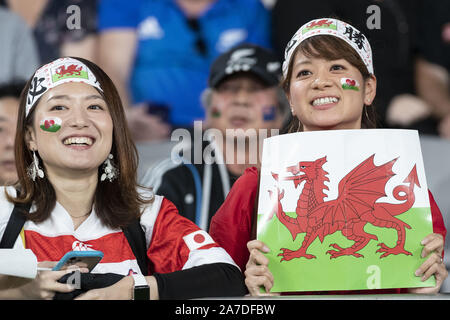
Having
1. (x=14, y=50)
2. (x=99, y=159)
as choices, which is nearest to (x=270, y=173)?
(x=99, y=159)

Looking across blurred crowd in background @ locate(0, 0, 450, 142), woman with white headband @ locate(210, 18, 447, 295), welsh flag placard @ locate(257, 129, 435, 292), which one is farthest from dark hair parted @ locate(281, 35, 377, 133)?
blurred crowd in background @ locate(0, 0, 450, 142)

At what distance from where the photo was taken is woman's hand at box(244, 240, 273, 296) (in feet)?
7.14

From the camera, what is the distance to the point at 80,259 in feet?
6.88

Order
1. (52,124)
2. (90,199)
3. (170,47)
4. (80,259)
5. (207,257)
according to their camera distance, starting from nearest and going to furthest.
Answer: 1. (80,259)
2. (207,257)
3. (52,124)
4. (90,199)
5. (170,47)

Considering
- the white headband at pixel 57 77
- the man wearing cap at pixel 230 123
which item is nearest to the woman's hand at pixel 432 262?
the white headband at pixel 57 77

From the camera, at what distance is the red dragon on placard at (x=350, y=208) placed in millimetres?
2158

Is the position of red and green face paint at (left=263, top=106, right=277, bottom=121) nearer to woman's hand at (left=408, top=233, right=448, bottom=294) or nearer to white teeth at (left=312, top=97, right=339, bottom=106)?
white teeth at (left=312, top=97, right=339, bottom=106)

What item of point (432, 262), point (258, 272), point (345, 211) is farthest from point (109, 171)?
point (432, 262)

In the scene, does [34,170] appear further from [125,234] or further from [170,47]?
[170,47]

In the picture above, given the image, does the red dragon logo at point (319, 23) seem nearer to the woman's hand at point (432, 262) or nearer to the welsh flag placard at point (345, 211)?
the welsh flag placard at point (345, 211)

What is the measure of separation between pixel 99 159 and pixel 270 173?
581mm

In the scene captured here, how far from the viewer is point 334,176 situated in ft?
7.24

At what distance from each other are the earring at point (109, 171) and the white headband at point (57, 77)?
9.9 inches

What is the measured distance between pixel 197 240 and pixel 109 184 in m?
0.41
